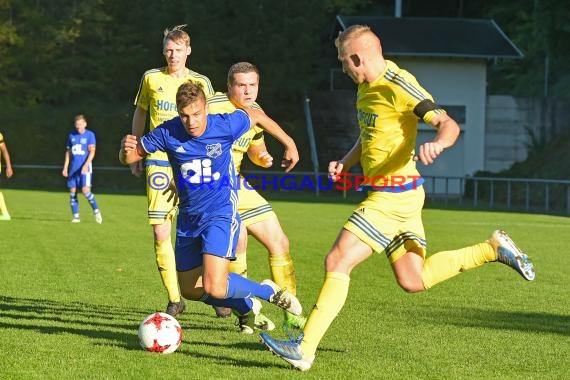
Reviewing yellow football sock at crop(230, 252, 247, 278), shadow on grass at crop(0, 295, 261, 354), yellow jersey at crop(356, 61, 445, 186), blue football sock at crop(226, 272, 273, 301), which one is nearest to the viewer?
yellow jersey at crop(356, 61, 445, 186)

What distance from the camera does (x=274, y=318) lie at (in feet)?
30.9

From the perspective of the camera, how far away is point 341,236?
700 cm

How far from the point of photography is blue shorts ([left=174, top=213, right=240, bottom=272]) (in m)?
7.62

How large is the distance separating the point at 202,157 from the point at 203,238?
539 millimetres

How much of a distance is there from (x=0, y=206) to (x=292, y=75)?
23.3 m

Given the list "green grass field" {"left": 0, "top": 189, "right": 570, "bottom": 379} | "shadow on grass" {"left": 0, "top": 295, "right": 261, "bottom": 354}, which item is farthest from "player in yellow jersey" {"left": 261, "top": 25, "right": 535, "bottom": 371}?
"shadow on grass" {"left": 0, "top": 295, "right": 261, "bottom": 354}

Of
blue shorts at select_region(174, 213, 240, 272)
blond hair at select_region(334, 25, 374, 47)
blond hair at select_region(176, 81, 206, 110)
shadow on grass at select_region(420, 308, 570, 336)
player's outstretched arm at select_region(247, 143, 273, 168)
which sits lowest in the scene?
shadow on grass at select_region(420, 308, 570, 336)

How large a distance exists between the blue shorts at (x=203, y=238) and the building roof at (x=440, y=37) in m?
32.5

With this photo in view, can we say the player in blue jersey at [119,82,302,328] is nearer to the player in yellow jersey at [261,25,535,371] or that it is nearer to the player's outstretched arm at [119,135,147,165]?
the player's outstretched arm at [119,135,147,165]

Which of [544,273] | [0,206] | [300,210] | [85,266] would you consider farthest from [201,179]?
[300,210]

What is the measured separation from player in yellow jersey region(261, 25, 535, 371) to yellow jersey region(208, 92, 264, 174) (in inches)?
54.3

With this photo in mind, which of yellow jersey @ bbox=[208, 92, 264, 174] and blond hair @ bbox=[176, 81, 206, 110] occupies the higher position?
blond hair @ bbox=[176, 81, 206, 110]

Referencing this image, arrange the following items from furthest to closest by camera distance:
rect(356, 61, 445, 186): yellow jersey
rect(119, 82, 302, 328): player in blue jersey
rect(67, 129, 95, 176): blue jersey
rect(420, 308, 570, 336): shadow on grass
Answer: rect(67, 129, 95, 176): blue jersey < rect(420, 308, 570, 336): shadow on grass < rect(119, 82, 302, 328): player in blue jersey < rect(356, 61, 445, 186): yellow jersey

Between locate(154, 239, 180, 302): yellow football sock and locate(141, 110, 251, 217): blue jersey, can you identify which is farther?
locate(154, 239, 180, 302): yellow football sock
